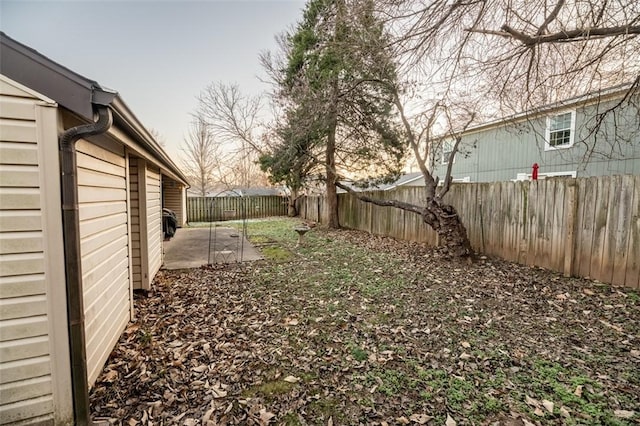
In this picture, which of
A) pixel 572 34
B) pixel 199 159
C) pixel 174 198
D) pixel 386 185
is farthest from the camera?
pixel 199 159

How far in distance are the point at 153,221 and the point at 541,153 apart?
1205 cm

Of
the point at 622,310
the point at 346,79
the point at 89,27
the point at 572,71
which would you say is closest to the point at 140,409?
the point at 622,310

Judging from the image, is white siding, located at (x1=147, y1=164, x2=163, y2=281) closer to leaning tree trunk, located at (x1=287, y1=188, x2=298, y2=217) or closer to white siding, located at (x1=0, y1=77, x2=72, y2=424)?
white siding, located at (x1=0, y1=77, x2=72, y2=424)

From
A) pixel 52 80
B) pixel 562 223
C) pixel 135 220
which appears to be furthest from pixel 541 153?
pixel 52 80

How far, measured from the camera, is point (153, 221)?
5.45m

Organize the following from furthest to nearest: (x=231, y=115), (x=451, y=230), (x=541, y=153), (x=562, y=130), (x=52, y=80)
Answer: (x=231, y=115), (x=541, y=153), (x=562, y=130), (x=451, y=230), (x=52, y=80)

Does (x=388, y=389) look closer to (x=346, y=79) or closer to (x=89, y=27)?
(x=346, y=79)

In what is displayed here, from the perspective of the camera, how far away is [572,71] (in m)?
4.18

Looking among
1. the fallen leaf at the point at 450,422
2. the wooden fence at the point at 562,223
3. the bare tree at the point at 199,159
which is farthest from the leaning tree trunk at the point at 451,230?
the bare tree at the point at 199,159

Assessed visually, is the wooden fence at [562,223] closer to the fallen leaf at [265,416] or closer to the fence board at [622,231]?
the fence board at [622,231]

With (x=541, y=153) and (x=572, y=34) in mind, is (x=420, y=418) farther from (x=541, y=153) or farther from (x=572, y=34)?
(x=541, y=153)

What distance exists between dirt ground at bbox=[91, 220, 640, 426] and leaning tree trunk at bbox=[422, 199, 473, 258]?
817mm

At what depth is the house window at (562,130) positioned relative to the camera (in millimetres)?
9367

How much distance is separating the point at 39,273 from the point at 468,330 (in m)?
3.71
